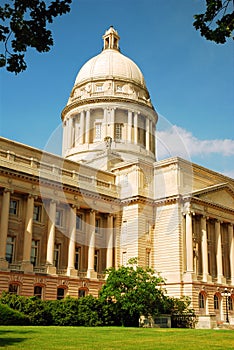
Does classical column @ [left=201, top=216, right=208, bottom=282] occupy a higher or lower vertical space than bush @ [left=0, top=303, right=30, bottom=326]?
higher

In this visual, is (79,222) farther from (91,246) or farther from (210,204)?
(210,204)

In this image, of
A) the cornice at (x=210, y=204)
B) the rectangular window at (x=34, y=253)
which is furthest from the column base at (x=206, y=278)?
the rectangular window at (x=34, y=253)

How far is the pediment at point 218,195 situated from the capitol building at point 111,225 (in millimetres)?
125

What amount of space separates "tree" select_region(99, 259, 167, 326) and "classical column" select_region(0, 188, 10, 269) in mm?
8936

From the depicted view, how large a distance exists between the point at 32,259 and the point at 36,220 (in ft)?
12.3

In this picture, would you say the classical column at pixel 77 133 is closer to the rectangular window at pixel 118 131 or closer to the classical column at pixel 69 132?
the classical column at pixel 69 132

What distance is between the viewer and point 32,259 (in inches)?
1677

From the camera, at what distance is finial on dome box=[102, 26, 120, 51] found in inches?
3147

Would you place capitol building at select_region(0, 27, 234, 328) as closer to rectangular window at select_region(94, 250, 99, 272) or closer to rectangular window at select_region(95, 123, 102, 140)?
rectangular window at select_region(94, 250, 99, 272)

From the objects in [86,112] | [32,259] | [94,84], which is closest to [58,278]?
[32,259]

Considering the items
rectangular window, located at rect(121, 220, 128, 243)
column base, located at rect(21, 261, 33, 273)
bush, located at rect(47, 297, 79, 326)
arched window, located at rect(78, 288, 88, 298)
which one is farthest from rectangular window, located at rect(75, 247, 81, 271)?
bush, located at rect(47, 297, 79, 326)

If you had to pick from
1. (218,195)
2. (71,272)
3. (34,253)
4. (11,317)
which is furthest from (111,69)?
(11,317)

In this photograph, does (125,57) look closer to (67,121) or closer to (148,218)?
(67,121)

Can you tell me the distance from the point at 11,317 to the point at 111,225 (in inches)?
825
